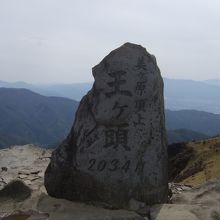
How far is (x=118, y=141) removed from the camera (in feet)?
40.7

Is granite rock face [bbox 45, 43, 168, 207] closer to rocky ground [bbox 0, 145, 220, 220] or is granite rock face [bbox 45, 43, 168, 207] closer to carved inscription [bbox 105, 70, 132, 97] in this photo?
carved inscription [bbox 105, 70, 132, 97]

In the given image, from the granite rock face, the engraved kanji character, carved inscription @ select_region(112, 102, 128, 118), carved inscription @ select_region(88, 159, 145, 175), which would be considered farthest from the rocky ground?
carved inscription @ select_region(112, 102, 128, 118)

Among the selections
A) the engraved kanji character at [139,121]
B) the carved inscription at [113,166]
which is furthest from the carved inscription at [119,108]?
Answer: the carved inscription at [113,166]

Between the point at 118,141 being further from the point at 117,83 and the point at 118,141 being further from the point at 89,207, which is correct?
the point at 89,207

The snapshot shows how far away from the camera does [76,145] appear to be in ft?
42.0

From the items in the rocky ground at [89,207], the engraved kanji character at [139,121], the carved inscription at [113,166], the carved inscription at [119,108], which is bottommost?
the rocky ground at [89,207]

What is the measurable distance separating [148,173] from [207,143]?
6101 centimetres

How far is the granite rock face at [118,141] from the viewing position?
12211 millimetres

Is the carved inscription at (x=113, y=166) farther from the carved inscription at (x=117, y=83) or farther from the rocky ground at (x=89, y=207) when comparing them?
the carved inscription at (x=117, y=83)

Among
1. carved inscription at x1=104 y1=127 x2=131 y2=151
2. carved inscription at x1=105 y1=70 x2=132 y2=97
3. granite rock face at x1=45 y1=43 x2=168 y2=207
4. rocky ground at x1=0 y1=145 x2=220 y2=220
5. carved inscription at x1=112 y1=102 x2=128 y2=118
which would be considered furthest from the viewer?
carved inscription at x1=105 y1=70 x2=132 y2=97

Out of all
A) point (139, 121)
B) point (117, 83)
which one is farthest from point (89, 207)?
point (117, 83)

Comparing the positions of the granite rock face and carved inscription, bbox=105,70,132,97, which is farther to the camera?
carved inscription, bbox=105,70,132,97

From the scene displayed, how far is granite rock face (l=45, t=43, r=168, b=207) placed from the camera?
1221 centimetres

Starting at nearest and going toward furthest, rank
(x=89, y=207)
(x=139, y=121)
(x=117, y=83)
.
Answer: (x=89, y=207) < (x=139, y=121) < (x=117, y=83)
